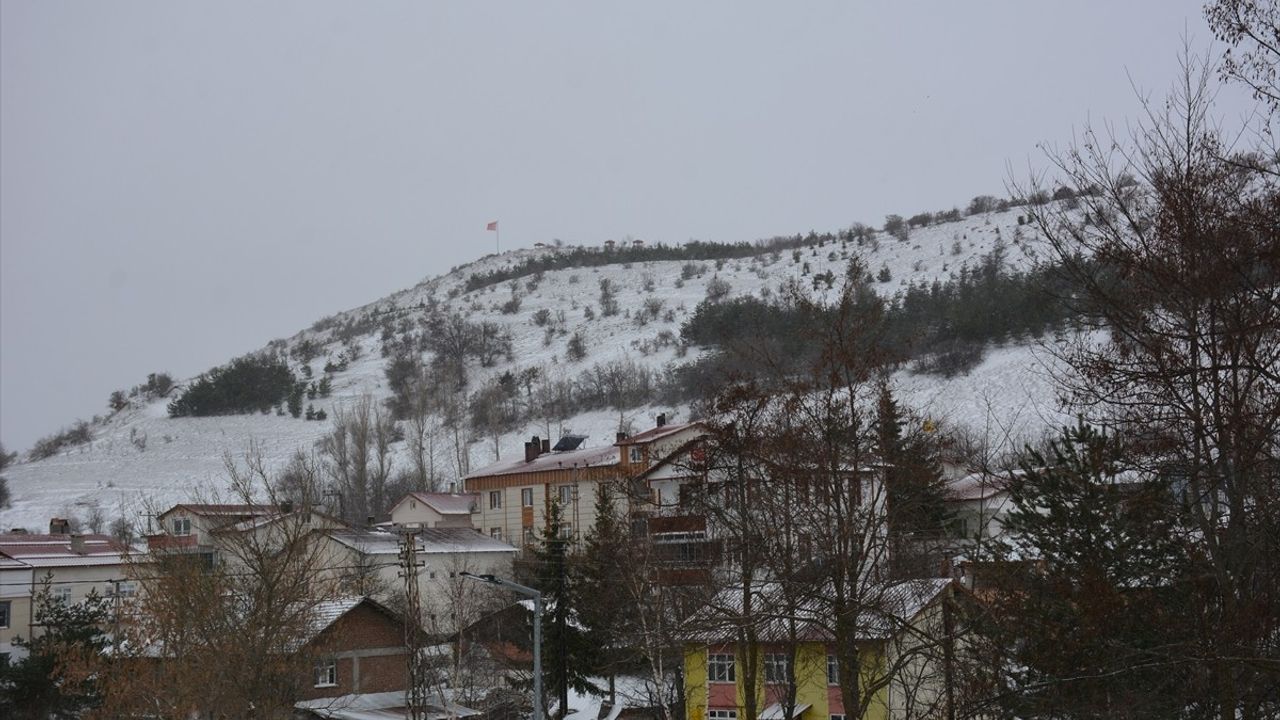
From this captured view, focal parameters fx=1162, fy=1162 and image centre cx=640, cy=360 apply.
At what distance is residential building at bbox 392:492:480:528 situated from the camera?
2243 inches

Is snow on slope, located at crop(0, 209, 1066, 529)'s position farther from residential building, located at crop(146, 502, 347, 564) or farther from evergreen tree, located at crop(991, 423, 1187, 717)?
evergreen tree, located at crop(991, 423, 1187, 717)

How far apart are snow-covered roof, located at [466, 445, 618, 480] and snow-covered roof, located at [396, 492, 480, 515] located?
1.10 meters

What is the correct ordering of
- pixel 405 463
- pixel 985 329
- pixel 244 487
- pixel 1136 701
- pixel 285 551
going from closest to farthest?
1. pixel 1136 701
2. pixel 285 551
3. pixel 244 487
4. pixel 985 329
5. pixel 405 463

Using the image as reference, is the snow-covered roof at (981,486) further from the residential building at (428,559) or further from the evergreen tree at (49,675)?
the evergreen tree at (49,675)

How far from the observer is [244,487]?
83.7 ft

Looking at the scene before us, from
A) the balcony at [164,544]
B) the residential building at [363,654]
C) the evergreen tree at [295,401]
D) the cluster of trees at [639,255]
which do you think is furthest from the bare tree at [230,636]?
the cluster of trees at [639,255]

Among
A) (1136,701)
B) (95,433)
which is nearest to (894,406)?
(1136,701)

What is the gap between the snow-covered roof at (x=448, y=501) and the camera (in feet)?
188

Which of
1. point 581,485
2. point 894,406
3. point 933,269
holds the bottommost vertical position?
point 581,485

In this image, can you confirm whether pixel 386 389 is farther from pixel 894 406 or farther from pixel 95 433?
pixel 894 406

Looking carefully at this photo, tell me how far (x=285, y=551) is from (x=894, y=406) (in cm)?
Result: 1297

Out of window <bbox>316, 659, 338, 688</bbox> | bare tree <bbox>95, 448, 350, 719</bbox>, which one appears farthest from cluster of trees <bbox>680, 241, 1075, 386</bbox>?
bare tree <bbox>95, 448, 350, 719</bbox>

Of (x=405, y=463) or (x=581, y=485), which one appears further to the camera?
(x=405, y=463)

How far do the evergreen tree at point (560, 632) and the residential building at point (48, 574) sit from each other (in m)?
16.2
